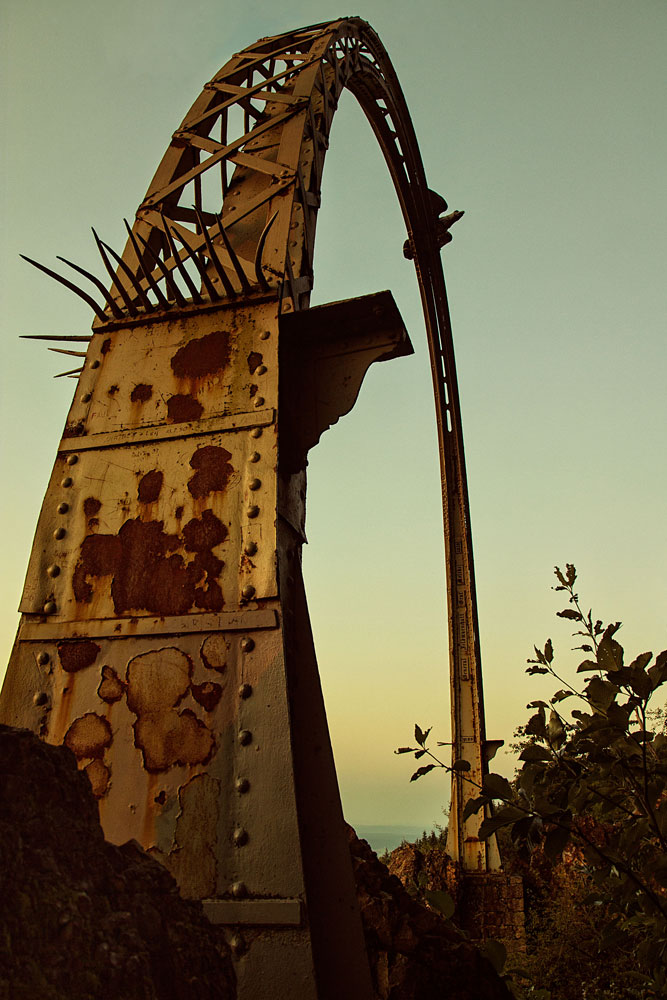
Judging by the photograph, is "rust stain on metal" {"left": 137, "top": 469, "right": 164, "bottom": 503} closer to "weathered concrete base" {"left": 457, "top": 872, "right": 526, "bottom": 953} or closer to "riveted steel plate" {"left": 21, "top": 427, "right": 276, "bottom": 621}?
"riveted steel plate" {"left": 21, "top": 427, "right": 276, "bottom": 621}

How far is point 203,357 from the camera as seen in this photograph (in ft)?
8.69

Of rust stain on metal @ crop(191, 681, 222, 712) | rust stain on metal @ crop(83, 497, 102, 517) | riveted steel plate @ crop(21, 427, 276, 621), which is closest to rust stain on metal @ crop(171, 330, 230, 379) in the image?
riveted steel plate @ crop(21, 427, 276, 621)

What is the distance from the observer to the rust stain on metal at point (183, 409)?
255 cm

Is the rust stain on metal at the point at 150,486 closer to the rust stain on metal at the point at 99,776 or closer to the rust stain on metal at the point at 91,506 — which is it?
the rust stain on metal at the point at 91,506

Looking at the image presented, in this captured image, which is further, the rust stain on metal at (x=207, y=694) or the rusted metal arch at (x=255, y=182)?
the rusted metal arch at (x=255, y=182)

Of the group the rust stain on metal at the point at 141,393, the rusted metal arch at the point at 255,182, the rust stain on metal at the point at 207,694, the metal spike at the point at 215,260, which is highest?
the rusted metal arch at the point at 255,182

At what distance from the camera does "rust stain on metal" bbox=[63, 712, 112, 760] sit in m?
2.07

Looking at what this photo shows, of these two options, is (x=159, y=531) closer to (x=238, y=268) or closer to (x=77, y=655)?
(x=77, y=655)

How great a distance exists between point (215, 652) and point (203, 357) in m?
1.19

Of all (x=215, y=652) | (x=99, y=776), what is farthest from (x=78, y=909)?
(x=215, y=652)

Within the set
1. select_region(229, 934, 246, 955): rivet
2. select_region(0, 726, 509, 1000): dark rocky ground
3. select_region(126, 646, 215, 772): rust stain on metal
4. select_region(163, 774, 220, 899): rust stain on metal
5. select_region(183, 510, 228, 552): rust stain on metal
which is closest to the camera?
select_region(0, 726, 509, 1000): dark rocky ground

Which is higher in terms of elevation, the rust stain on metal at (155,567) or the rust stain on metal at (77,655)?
the rust stain on metal at (155,567)

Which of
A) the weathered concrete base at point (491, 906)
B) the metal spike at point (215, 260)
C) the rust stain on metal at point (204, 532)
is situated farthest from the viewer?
the weathered concrete base at point (491, 906)

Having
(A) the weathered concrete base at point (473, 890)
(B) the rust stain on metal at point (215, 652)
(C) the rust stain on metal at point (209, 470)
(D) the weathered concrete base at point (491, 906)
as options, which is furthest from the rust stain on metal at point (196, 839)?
(D) the weathered concrete base at point (491, 906)
